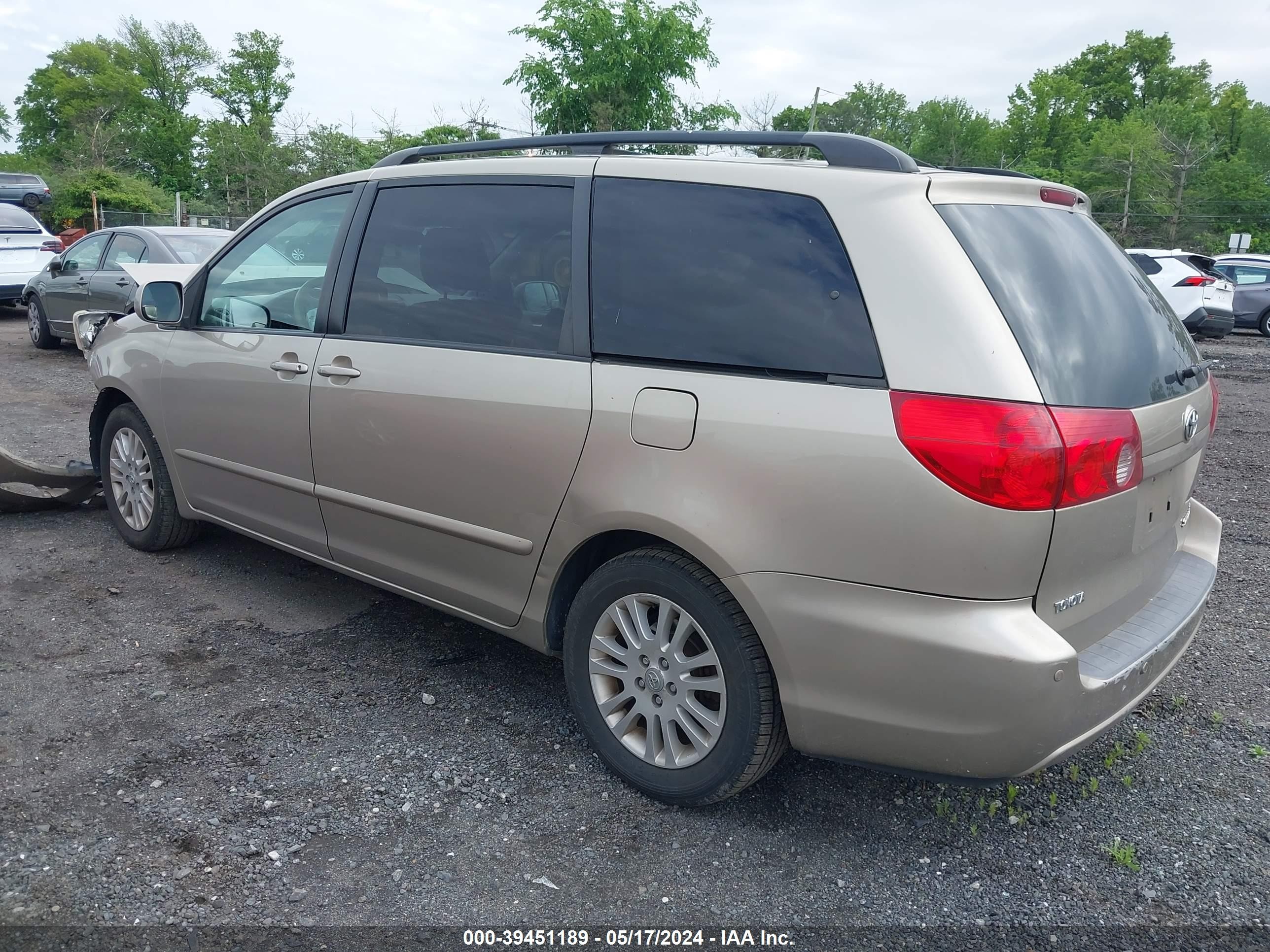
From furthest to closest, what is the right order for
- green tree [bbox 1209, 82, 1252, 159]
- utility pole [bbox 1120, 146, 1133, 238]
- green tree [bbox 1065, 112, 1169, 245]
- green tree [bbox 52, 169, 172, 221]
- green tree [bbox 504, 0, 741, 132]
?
1. green tree [bbox 1209, 82, 1252, 159]
2. green tree [bbox 1065, 112, 1169, 245]
3. utility pole [bbox 1120, 146, 1133, 238]
4. green tree [bbox 52, 169, 172, 221]
5. green tree [bbox 504, 0, 741, 132]

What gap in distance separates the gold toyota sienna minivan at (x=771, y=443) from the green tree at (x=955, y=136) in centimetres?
7196

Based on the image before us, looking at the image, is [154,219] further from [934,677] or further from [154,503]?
[934,677]

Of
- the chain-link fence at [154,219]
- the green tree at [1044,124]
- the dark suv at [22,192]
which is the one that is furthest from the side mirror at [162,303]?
the green tree at [1044,124]

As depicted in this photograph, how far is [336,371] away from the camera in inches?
Answer: 146

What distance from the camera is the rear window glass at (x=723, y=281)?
2574 millimetres

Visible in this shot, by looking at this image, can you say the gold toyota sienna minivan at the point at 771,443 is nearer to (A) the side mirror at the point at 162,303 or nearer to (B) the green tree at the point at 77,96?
(A) the side mirror at the point at 162,303

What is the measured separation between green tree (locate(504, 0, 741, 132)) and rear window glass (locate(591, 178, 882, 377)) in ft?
87.3

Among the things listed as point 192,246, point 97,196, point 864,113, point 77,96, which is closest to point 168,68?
point 77,96

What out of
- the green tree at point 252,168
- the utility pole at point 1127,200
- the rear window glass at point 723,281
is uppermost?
the utility pole at point 1127,200

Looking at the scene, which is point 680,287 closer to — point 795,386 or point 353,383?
point 795,386

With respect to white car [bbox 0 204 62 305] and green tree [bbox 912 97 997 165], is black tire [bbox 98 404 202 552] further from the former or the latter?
green tree [bbox 912 97 997 165]

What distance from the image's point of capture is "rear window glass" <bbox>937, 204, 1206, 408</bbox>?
2438mm

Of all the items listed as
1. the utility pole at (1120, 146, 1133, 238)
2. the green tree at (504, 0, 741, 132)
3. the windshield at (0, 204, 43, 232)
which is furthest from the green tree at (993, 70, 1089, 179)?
the windshield at (0, 204, 43, 232)

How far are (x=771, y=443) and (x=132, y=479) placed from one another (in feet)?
12.5
